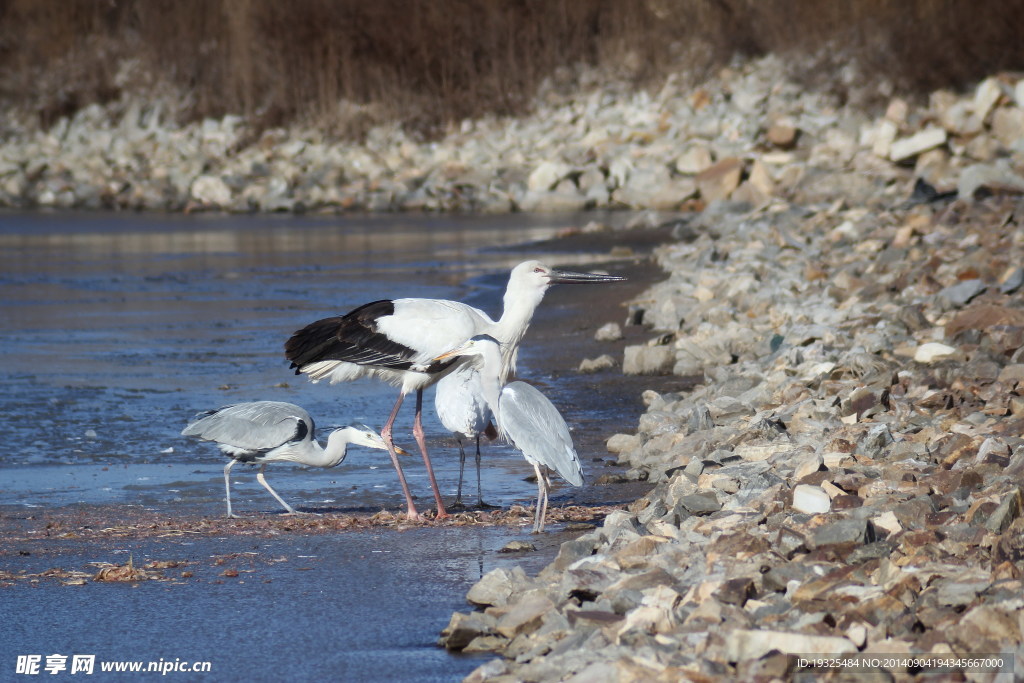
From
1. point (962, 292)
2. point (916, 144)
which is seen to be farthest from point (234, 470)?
point (916, 144)

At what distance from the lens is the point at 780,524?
541 centimetres

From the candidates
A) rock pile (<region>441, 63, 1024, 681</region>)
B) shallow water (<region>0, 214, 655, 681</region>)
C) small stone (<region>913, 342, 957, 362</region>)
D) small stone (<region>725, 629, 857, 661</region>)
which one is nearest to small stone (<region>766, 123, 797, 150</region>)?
shallow water (<region>0, 214, 655, 681</region>)

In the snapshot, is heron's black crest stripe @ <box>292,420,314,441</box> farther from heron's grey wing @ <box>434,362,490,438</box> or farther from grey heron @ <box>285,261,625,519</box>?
heron's grey wing @ <box>434,362,490,438</box>

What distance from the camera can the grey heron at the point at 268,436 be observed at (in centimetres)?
733

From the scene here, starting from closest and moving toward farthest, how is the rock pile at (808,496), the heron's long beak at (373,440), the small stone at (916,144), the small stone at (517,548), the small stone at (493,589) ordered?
the rock pile at (808,496), the small stone at (493,589), the small stone at (517,548), the heron's long beak at (373,440), the small stone at (916,144)

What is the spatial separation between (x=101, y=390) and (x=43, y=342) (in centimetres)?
305

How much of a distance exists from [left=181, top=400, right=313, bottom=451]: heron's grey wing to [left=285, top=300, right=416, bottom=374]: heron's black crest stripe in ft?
1.94

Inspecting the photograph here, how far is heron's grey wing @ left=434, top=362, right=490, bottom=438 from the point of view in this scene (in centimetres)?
755

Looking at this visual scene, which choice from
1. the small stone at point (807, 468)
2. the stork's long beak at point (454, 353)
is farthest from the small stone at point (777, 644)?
the stork's long beak at point (454, 353)

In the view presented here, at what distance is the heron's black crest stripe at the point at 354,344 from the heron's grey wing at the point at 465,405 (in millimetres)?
310

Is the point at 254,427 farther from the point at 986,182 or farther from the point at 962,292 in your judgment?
the point at 986,182

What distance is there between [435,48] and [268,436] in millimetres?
33134

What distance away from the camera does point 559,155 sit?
33.9 m

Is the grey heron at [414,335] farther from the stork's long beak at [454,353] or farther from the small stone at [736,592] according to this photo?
the small stone at [736,592]
